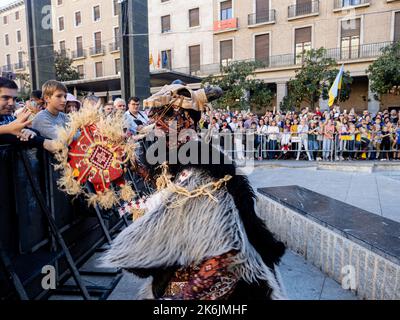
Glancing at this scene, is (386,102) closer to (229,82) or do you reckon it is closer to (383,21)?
(383,21)

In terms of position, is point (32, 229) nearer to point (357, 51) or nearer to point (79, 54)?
point (357, 51)

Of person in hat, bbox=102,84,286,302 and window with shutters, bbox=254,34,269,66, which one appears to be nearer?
person in hat, bbox=102,84,286,302

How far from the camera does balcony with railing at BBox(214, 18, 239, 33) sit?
2816cm

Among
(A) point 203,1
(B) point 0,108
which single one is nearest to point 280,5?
(A) point 203,1

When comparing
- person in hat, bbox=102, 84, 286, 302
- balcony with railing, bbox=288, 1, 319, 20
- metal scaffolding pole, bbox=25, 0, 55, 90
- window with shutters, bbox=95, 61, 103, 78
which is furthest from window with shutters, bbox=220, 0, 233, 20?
person in hat, bbox=102, 84, 286, 302

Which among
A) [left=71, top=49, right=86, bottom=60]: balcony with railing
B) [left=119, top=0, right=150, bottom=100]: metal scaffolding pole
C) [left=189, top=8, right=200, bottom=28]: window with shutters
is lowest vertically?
[left=119, top=0, right=150, bottom=100]: metal scaffolding pole

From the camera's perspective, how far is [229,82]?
65.1ft

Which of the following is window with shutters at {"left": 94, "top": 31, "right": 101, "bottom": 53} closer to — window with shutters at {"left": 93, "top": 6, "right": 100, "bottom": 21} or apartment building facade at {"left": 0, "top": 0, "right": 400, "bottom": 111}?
apartment building facade at {"left": 0, "top": 0, "right": 400, "bottom": 111}

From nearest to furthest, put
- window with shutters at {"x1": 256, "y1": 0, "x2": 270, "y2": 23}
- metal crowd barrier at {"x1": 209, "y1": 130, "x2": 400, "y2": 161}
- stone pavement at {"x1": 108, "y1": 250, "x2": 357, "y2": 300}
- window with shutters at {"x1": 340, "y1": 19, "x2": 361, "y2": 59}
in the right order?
stone pavement at {"x1": 108, "y1": 250, "x2": 357, "y2": 300}, metal crowd barrier at {"x1": 209, "y1": 130, "x2": 400, "y2": 161}, window with shutters at {"x1": 340, "y1": 19, "x2": 361, "y2": 59}, window with shutters at {"x1": 256, "y1": 0, "x2": 270, "y2": 23}

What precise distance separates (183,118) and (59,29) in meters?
45.3

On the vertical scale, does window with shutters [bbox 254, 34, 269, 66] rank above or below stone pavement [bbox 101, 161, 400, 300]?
above

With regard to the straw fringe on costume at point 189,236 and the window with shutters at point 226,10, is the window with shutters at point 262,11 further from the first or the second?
the straw fringe on costume at point 189,236

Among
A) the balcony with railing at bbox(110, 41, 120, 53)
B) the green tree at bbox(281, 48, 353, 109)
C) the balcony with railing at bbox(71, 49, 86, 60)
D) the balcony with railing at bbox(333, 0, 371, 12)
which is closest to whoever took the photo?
the green tree at bbox(281, 48, 353, 109)

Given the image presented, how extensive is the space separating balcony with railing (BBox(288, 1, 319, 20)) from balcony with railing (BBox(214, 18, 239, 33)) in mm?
4632
